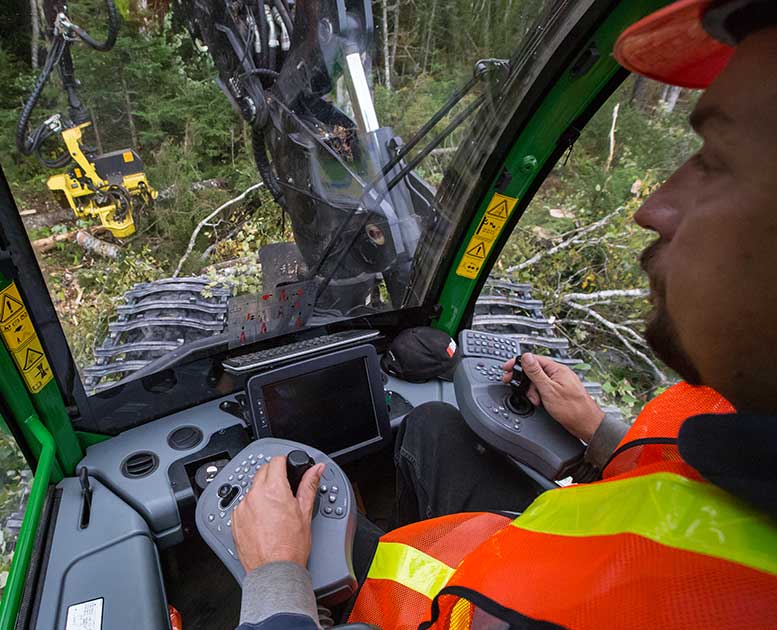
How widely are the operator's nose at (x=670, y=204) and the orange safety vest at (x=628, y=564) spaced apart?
0.37m

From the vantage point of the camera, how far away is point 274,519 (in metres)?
1.24

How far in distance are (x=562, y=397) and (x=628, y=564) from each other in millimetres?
1027

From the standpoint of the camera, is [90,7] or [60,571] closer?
[90,7]

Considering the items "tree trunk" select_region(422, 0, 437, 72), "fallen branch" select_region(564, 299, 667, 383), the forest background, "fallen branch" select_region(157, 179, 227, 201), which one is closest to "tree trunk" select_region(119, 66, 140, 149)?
the forest background

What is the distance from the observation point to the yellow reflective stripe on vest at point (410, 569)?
1.18 m

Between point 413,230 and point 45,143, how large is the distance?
125 cm

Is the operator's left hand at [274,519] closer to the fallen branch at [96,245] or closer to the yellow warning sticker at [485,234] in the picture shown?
the fallen branch at [96,245]

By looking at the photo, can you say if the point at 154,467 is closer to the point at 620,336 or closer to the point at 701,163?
the point at 701,163

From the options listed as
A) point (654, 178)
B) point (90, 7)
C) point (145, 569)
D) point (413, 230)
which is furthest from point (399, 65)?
point (654, 178)

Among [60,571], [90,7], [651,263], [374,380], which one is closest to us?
[651,263]

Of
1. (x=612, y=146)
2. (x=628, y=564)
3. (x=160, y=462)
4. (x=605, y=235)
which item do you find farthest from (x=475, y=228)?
(x=612, y=146)

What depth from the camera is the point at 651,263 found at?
2.66 ft

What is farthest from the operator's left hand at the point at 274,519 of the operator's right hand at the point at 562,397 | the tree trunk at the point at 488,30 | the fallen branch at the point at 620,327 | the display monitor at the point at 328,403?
the fallen branch at the point at 620,327

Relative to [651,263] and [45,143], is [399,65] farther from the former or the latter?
[651,263]
